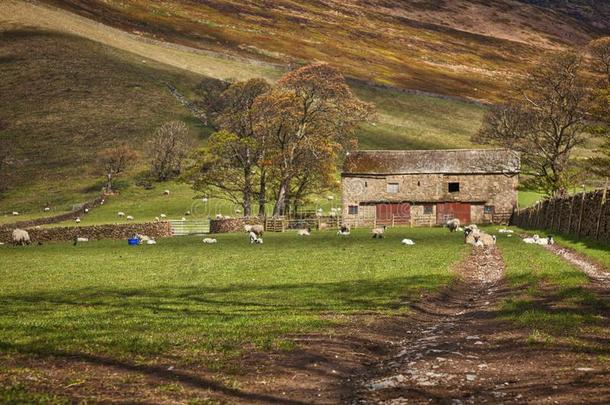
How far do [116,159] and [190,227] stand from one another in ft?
91.8

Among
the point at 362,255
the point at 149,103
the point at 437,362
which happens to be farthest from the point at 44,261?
the point at 149,103

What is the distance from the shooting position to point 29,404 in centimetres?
921

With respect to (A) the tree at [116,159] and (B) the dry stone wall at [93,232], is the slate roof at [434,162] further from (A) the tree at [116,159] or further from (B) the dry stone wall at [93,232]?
(A) the tree at [116,159]

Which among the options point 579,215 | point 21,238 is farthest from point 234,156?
point 579,215

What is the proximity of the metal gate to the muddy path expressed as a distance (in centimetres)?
5204

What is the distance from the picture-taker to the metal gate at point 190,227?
222 feet

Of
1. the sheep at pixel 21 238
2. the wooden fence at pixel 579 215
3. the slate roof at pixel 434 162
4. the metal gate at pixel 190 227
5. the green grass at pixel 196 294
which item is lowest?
the sheep at pixel 21 238

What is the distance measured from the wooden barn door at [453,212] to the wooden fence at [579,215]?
2349 centimetres

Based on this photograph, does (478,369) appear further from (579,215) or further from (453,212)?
(453,212)

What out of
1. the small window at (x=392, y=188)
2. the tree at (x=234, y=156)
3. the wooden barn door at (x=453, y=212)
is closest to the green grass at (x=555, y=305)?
the tree at (x=234, y=156)

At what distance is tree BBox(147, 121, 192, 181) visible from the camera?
308 ft

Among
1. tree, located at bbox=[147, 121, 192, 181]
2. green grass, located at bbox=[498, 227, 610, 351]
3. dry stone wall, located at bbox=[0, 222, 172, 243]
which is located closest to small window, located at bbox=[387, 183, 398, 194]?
tree, located at bbox=[147, 121, 192, 181]

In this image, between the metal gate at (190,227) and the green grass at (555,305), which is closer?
the green grass at (555,305)

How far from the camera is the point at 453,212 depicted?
3236 inches
